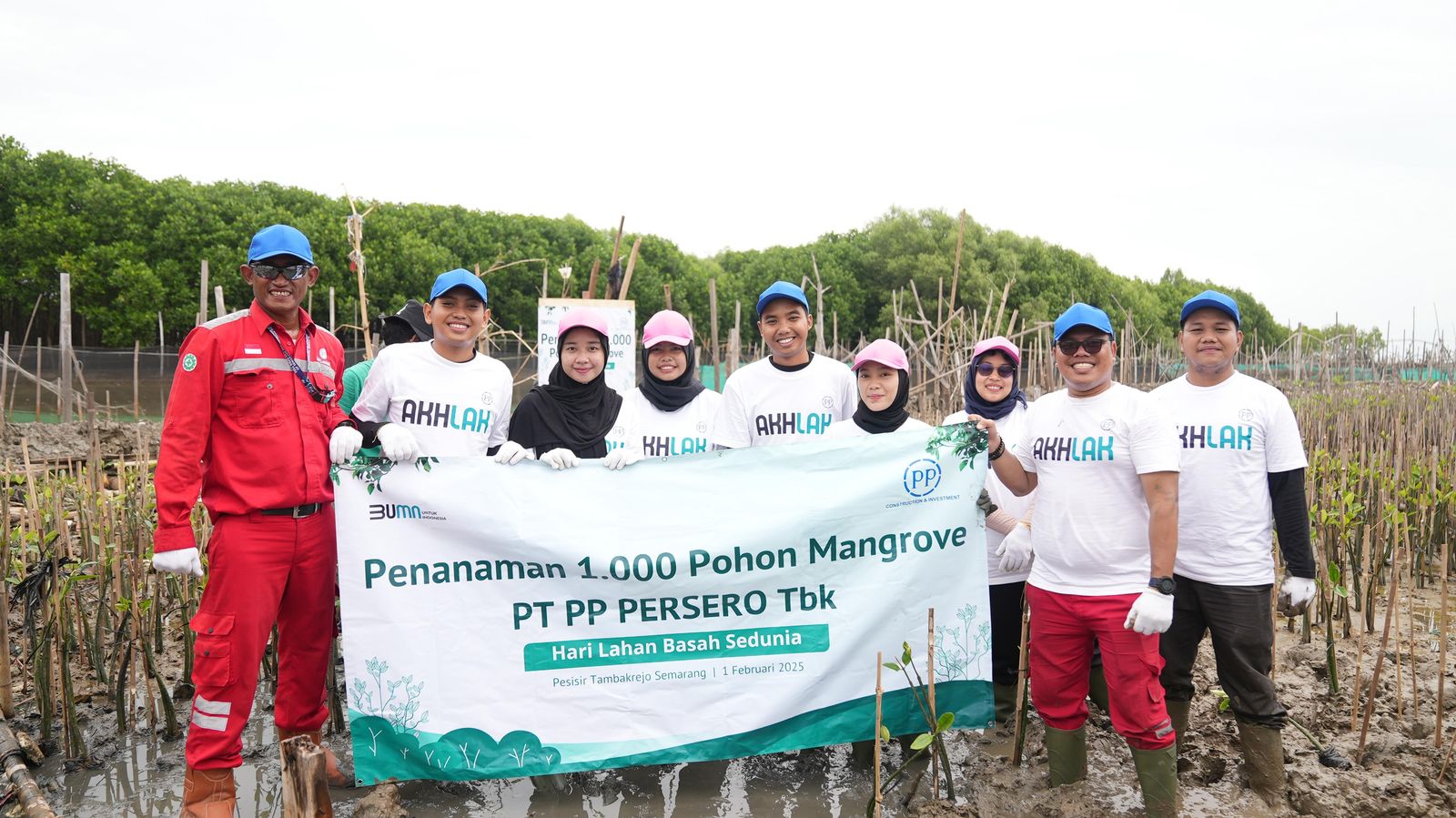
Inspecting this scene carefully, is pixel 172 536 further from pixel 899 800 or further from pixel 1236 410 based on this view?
pixel 1236 410

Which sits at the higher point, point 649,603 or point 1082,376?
point 1082,376

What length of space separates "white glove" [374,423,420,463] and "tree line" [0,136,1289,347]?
13614 millimetres

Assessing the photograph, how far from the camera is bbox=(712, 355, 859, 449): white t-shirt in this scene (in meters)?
4.12

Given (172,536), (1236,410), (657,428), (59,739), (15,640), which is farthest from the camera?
(15,640)

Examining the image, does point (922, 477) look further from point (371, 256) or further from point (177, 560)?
point (371, 256)

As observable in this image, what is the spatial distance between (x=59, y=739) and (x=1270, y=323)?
72063 millimetres

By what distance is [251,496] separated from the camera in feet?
10.4

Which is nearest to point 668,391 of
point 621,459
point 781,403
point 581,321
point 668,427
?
point 668,427

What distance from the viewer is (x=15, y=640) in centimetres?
489

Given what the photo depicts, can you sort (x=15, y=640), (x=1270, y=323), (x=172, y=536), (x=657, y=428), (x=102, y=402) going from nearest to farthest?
1. (x=172, y=536)
2. (x=657, y=428)
3. (x=15, y=640)
4. (x=102, y=402)
5. (x=1270, y=323)

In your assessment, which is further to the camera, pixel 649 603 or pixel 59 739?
pixel 59 739

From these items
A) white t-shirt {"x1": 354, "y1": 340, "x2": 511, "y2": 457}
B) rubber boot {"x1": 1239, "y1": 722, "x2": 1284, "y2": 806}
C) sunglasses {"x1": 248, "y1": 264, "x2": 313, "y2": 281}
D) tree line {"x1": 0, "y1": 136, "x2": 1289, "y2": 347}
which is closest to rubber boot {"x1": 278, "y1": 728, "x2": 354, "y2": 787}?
white t-shirt {"x1": 354, "y1": 340, "x2": 511, "y2": 457}

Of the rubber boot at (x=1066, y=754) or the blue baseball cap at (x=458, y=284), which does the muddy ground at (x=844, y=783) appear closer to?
the rubber boot at (x=1066, y=754)

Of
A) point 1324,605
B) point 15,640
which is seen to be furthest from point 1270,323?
point 15,640
